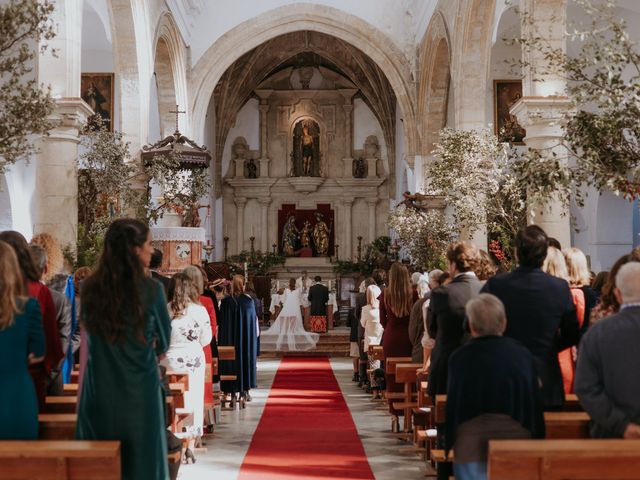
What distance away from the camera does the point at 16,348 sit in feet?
12.1

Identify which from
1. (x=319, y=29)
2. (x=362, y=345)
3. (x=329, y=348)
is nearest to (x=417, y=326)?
(x=362, y=345)

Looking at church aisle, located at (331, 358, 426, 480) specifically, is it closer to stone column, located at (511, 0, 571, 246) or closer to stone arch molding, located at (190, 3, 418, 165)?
stone column, located at (511, 0, 571, 246)

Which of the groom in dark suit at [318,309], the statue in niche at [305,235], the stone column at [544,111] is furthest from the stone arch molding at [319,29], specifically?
the stone column at [544,111]

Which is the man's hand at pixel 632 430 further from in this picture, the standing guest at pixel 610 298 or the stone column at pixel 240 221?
the stone column at pixel 240 221

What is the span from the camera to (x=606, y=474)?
Answer: 11.3 feet

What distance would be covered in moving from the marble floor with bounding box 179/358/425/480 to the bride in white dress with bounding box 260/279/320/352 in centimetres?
563

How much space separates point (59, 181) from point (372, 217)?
1965 cm

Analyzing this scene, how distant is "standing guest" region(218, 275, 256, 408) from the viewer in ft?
33.8

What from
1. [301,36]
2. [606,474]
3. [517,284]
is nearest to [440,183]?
[517,284]

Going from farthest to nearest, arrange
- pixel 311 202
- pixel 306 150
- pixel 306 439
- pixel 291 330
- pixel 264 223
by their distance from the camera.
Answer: pixel 306 150 → pixel 311 202 → pixel 264 223 → pixel 291 330 → pixel 306 439

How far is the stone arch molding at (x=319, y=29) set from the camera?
21578mm

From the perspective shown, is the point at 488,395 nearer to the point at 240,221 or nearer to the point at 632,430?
the point at 632,430

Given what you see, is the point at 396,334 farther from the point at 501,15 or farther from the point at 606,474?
the point at 501,15

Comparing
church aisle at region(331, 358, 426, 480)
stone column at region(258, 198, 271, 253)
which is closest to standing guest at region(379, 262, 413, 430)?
church aisle at region(331, 358, 426, 480)
